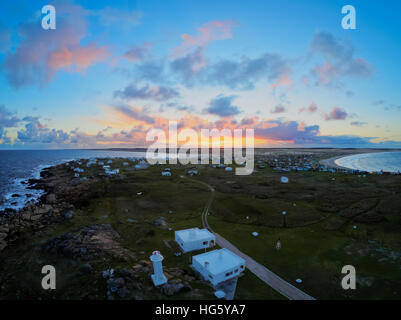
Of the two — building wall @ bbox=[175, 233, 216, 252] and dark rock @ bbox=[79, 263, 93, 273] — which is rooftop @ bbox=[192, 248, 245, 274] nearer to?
building wall @ bbox=[175, 233, 216, 252]

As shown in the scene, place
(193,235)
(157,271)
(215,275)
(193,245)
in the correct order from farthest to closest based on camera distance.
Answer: (193,235) → (193,245) → (215,275) → (157,271)

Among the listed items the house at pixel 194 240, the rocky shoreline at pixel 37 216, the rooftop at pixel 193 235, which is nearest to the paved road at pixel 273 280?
the house at pixel 194 240

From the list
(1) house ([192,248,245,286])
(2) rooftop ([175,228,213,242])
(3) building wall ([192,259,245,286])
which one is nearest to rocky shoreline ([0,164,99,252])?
(2) rooftop ([175,228,213,242])

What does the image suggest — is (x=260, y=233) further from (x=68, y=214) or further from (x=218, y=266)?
(x=68, y=214)

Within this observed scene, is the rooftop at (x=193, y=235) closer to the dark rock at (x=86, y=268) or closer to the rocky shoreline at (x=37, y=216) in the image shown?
the dark rock at (x=86, y=268)

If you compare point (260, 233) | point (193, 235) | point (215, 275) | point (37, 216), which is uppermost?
point (193, 235)

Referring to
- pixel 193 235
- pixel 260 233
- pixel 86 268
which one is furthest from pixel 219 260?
pixel 86 268

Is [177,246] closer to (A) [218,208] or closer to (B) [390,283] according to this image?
(A) [218,208]
